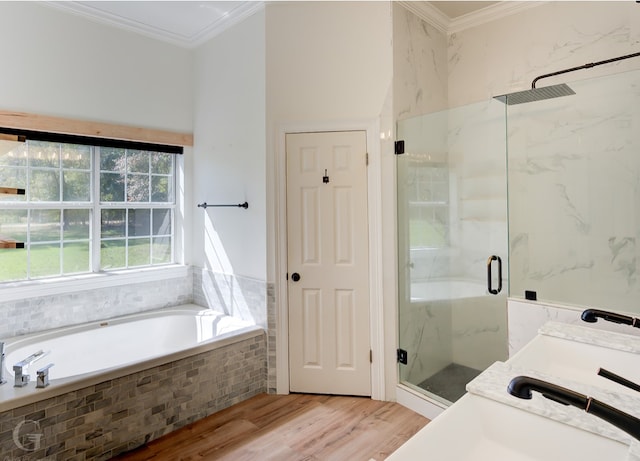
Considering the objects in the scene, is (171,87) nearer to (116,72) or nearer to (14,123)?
(116,72)

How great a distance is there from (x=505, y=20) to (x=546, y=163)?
130 cm

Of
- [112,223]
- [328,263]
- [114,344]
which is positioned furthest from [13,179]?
[328,263]

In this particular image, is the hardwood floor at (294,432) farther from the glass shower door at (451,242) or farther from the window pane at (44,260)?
the window pane at (44,260)

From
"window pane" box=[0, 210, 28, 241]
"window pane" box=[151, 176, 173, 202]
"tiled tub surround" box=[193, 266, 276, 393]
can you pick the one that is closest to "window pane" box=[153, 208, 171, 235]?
"window pane" box=[151, 176, 173, 202]

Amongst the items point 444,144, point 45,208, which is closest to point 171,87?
point 45,208

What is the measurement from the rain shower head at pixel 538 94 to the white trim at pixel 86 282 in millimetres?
3176

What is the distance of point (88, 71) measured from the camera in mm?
3137

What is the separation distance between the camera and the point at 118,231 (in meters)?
3.44

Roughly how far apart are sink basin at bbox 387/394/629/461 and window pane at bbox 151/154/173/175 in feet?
11.3

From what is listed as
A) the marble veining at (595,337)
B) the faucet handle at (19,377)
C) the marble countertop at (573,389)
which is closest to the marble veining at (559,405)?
the marble countertop at (573,389)

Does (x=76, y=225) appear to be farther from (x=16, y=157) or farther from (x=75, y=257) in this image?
(x=16, y=157)

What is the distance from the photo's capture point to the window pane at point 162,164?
365cm

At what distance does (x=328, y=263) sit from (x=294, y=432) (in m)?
1.17

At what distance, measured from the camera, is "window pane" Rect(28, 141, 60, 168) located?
2.96 meters
